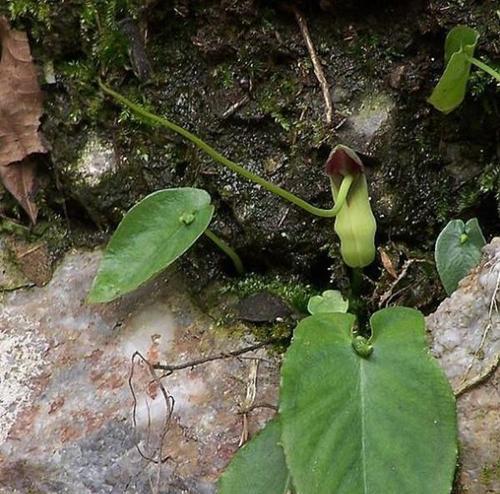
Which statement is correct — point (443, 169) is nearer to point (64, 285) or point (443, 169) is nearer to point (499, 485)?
point (499, 485)

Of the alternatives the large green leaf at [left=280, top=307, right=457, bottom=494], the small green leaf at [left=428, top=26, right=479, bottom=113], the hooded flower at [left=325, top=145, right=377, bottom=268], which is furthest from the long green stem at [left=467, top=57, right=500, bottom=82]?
the large green leaf at [left=280, top=307, right=457, bottom=494]

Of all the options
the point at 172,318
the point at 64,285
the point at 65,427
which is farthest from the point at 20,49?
the point at 65,427

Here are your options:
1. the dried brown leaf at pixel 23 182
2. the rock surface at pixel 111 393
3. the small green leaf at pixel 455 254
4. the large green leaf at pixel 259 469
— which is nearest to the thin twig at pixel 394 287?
the small green leaf at pixel 455 254

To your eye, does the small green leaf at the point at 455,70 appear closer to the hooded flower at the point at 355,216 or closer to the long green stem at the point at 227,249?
the hooded flower at the point at 355,216

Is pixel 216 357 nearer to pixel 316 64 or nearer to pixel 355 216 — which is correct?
→ pixel 355 216

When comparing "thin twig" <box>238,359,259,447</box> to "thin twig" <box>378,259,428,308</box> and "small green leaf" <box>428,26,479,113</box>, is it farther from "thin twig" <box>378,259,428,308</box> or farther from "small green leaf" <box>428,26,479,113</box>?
"small green leaf" <box>428,26,479,113</box>
